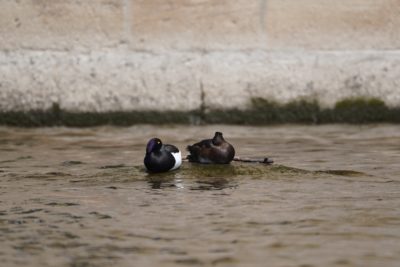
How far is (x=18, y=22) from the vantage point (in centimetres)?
646

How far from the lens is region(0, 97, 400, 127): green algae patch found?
6.41 m

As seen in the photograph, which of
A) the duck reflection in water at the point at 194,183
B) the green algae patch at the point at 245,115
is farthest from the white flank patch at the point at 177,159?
the green algae patch at the point at 245,115

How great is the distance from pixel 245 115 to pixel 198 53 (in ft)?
1.65

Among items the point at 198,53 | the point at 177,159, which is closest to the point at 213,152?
the point at 177,159

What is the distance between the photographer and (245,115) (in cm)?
644

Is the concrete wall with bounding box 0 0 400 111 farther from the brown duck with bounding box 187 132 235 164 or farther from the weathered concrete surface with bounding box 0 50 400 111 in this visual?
the brown duck with bounding box 187 132 235 164

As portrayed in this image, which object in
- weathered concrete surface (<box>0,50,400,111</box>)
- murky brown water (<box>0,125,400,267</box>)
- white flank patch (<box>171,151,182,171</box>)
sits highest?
weathered concrete surface (<box>0,50,400,111</box>)

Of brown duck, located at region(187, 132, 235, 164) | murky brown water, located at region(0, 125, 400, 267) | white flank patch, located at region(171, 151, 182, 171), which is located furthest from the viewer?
brown duck, located at region(187, 132, 235, 164)

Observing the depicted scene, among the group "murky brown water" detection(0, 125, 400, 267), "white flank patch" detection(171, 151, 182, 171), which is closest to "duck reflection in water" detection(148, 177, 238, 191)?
"murky brown water" detection(0, 125, 400, 267)

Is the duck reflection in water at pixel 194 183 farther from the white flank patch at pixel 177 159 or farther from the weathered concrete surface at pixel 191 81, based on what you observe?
the weathered concrete surface at pixel 191 81

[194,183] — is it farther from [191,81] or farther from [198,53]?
[198,53]

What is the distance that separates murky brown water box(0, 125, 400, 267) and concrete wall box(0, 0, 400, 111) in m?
0.50

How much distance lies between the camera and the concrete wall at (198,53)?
6.39 meters

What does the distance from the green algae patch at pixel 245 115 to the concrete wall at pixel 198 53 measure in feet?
0.15
